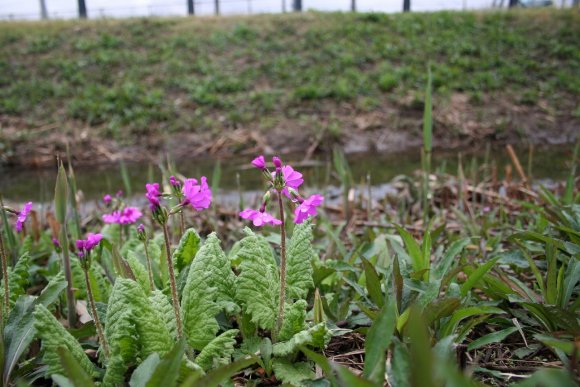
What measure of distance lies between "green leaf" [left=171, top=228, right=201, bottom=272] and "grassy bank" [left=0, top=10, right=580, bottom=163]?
6.38 meters

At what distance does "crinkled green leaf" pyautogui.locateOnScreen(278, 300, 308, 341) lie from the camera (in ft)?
3.90

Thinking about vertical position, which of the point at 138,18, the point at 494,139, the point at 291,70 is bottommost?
the point at 494,139

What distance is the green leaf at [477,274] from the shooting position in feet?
4.37

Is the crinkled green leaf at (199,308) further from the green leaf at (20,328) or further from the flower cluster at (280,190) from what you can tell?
the green leaf at (20,328)

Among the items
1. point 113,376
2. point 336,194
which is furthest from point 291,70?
point 113,376

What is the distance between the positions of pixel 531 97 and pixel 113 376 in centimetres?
1040

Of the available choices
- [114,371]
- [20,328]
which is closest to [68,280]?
[20,328]

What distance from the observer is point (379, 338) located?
992 mm

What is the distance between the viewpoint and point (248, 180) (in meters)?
5.41

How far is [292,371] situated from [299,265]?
13.2 inches

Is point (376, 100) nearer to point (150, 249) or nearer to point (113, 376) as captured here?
point (150, 249)

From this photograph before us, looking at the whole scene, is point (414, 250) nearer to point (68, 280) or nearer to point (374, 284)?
point (374, 284)

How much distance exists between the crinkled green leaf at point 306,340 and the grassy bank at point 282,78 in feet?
22.3

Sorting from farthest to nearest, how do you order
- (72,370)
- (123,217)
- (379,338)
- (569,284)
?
(123,217), (569,284), (379,338), (72,370)
